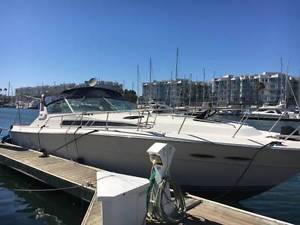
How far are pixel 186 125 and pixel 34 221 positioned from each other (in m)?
4.06

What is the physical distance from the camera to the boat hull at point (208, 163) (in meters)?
8.07

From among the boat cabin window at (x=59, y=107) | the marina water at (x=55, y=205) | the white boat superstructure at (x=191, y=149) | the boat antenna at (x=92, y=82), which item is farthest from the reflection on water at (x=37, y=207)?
the boat antenna at (x=92, y=82)

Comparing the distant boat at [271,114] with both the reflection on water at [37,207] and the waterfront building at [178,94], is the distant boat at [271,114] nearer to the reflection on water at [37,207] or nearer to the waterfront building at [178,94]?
the waterfront building at [178,94]

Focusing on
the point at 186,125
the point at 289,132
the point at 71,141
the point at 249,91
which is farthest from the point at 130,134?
the point at 249,91

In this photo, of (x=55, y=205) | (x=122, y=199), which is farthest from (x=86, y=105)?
(x=122, y=199)

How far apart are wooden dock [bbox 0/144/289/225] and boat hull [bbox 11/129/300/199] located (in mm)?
822

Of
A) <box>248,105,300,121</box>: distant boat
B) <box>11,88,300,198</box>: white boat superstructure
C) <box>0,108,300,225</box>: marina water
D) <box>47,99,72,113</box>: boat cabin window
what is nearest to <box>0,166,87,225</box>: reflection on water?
<box>0,108,300,225</box>: marina water

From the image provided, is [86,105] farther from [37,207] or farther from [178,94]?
[178,94]

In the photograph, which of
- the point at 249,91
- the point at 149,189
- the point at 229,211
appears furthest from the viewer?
the point at 249,91

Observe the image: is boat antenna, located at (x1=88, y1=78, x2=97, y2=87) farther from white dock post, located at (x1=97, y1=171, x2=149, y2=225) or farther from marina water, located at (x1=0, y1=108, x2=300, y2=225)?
white dock post, located at (x1=97, y1=171, x2=149, y2=225)

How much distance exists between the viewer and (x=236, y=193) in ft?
29.0

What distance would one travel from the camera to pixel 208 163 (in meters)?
8.34

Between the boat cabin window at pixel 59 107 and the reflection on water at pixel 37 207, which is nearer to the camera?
the reflection on water at pixel 37 207

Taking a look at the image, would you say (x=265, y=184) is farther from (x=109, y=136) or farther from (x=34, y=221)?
(x=34, y=221)
